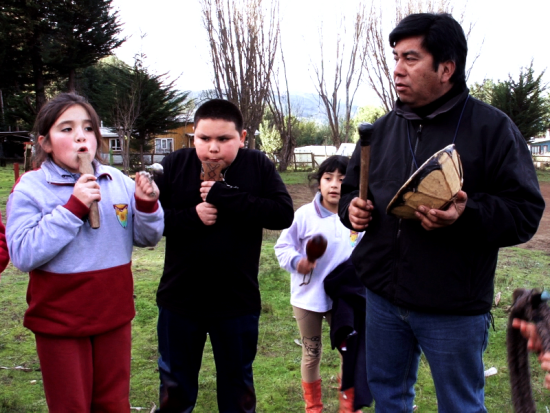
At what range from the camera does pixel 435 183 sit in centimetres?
190

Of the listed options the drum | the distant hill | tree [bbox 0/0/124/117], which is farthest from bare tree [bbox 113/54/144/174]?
the drum

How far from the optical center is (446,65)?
221 cm

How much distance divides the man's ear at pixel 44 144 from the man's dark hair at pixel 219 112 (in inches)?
30.2

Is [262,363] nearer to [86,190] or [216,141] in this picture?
[216,141]

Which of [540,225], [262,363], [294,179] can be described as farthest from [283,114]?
[262,363]

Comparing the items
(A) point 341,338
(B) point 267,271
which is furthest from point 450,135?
(B) point 267,271

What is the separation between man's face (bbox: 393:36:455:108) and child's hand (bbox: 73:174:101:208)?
1.35m

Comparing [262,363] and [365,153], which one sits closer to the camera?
[365,153]

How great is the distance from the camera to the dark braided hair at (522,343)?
1.56m

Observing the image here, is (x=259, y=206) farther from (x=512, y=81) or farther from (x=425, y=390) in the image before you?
(x=512, y=81)

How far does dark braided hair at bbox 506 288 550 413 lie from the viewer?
61.5 inches

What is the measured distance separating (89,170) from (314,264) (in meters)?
1.32

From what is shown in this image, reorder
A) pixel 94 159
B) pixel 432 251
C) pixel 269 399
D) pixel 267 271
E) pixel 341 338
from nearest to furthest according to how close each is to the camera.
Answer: pixel 432 251, pixel 94 159, pixel 341 338, pixel 269 399, pixel 267 271

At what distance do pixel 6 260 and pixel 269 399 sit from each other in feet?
6.08
